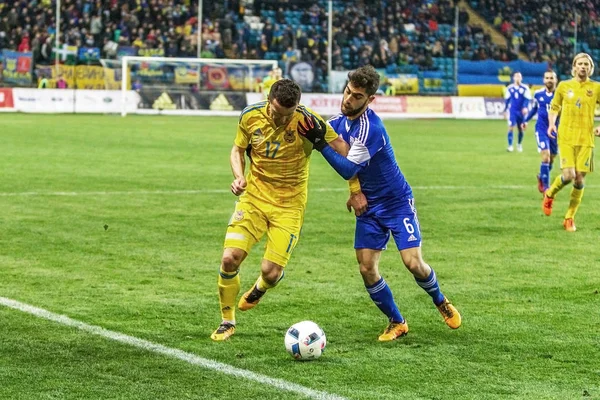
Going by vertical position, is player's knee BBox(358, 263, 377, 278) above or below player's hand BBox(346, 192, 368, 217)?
below

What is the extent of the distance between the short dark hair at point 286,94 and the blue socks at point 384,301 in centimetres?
148

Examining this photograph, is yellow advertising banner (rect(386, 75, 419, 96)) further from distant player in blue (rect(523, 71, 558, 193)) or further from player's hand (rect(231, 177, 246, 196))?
player's hand (rect(231, 177, 246, 196))

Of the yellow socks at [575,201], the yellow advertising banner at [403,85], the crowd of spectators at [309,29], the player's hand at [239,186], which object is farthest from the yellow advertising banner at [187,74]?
the player's hand at [239,186]

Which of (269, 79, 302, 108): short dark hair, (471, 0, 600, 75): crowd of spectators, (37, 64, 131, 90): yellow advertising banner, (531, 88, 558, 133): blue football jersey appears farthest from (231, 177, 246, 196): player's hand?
(471, 0, 600, 75): crowd of spectators

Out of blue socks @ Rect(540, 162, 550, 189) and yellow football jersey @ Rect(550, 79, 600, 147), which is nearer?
yellow football jersey @ Rect(550, 79, 600, 147)

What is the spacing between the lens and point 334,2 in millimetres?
47969

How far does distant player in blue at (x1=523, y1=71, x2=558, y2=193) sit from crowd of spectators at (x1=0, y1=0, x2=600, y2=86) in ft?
78.6

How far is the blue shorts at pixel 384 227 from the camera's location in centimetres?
773

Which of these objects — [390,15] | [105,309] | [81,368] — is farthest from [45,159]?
[390,15]

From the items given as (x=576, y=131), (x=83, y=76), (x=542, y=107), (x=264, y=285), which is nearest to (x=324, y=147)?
(x=264, y=285)

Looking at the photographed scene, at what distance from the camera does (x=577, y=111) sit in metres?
14.0

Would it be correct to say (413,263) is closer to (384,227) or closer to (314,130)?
(384,227)

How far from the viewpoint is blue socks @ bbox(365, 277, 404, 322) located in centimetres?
777

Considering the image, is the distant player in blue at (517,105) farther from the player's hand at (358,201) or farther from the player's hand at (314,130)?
the player's hand at (314,130)
